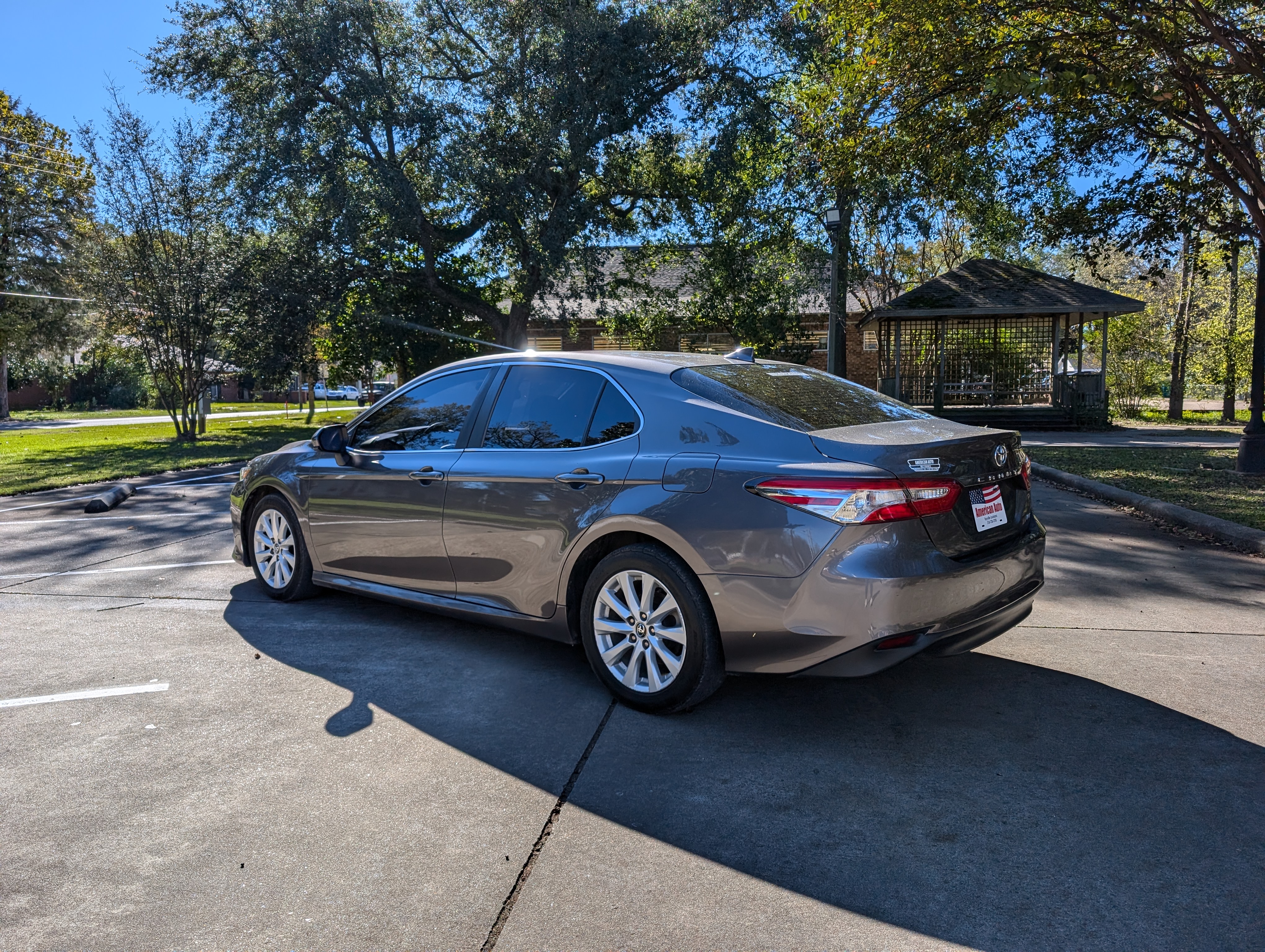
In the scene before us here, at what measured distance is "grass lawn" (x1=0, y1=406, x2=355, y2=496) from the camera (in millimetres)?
14305

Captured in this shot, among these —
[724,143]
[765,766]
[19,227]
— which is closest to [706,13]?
[724,143]

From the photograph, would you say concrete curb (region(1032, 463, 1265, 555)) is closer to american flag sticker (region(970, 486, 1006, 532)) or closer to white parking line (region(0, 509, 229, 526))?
american flag sticker (region(970, 486, 1006, 532))

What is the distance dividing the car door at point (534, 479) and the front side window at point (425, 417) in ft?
0.67

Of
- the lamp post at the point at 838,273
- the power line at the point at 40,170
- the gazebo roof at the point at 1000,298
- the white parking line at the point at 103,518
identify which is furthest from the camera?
the power line at the point at 40,170

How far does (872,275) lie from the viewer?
32.4 metres

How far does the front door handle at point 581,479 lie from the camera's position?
165 inches

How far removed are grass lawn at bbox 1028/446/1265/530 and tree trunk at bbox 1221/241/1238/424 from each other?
13.7m

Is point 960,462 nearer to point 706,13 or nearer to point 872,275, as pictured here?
point 706,13

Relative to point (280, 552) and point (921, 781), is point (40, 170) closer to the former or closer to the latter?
point (280, 552)

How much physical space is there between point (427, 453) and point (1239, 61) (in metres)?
10.3

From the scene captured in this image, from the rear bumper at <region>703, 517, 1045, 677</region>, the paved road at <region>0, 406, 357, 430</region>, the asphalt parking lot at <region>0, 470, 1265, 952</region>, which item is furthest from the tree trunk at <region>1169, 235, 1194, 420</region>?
the paved road at <region>0, 406, 357, 430</region>

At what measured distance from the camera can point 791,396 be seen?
→ 4367mm

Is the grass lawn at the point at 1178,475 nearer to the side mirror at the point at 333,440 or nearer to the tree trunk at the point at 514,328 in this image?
the side mirror at the point at 333,440

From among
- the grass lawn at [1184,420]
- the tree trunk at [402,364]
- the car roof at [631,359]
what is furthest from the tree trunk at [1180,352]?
the car roof at [631,359]
